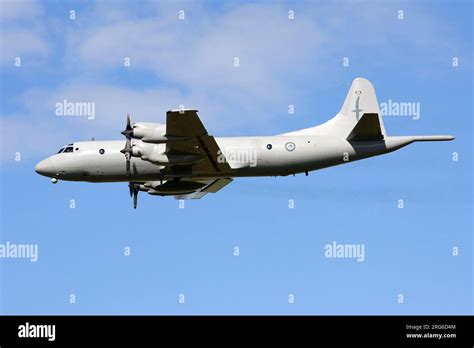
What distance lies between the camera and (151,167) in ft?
133

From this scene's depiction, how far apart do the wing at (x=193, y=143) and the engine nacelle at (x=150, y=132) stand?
0.30m

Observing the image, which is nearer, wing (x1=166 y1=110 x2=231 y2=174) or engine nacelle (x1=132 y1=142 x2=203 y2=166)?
wing (x1=166 y1=110 x2=231 y2=174)

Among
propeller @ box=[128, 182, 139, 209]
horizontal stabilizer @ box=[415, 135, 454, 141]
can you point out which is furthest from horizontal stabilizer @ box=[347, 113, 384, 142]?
propeller @ box=[128, 182, 139, 209]

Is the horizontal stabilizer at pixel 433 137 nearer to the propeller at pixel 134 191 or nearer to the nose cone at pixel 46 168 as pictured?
the propeller at pixel 134 191

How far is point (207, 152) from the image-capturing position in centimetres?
3944

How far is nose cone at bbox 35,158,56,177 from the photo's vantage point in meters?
41.9

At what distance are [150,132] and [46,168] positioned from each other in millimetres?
6502

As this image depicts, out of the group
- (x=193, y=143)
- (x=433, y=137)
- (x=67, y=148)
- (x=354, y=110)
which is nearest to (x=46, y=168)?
(x=67, y=148)

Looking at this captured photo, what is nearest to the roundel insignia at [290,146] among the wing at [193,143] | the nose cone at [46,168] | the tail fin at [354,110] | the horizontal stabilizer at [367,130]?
the tail fin at [354,110]

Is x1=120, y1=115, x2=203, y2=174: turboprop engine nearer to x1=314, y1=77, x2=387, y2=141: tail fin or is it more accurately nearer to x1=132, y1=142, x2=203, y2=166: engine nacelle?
x1=132, y1=142, x2=203, y2=166: engine nacelle
